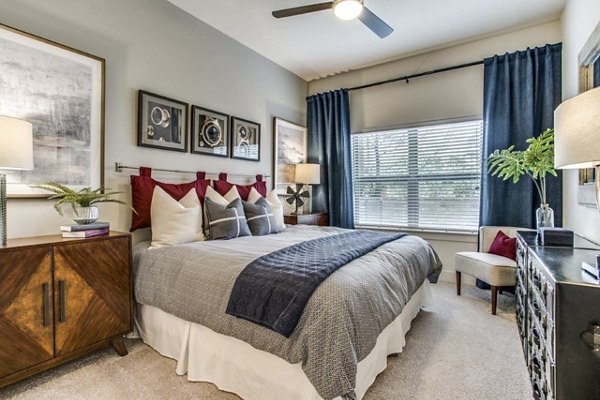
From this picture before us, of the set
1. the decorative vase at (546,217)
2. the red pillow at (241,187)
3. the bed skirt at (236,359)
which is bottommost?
the bed skirt at (236,359)

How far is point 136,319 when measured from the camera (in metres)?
2.39

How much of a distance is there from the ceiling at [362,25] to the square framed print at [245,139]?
1018 millimetres

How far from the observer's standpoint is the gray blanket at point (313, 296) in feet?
4.41

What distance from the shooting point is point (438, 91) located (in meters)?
4.00

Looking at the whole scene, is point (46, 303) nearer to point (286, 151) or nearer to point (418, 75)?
point (286, 151)

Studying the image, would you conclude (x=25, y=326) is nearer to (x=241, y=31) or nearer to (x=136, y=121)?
(x=136, y=121)

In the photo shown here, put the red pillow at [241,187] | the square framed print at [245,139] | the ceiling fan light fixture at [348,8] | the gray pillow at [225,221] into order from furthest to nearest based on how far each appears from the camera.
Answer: the square framed print at [245,139] < the red pillow at [241,187] < the gray pillow at [225,221] < the ceiling fan light fixture at [348,8]

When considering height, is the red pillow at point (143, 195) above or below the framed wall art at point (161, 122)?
below

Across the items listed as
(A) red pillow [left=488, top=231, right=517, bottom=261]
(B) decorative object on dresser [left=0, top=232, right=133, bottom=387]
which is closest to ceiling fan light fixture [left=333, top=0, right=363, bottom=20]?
(B) decorative object on dresser [left=0, top=232, right=133, bottom=387]

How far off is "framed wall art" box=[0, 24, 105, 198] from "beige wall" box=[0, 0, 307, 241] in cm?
9

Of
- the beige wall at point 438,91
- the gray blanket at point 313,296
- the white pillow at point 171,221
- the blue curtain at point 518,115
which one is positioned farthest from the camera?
the beige wall at point 438,91

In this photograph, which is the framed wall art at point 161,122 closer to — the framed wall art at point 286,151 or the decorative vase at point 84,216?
the decorative vase at point 84,216

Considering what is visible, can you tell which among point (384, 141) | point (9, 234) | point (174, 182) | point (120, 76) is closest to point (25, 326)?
point (9, 234)

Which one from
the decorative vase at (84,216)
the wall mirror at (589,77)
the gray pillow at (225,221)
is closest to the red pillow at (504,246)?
the wall mirror at (589,77)
